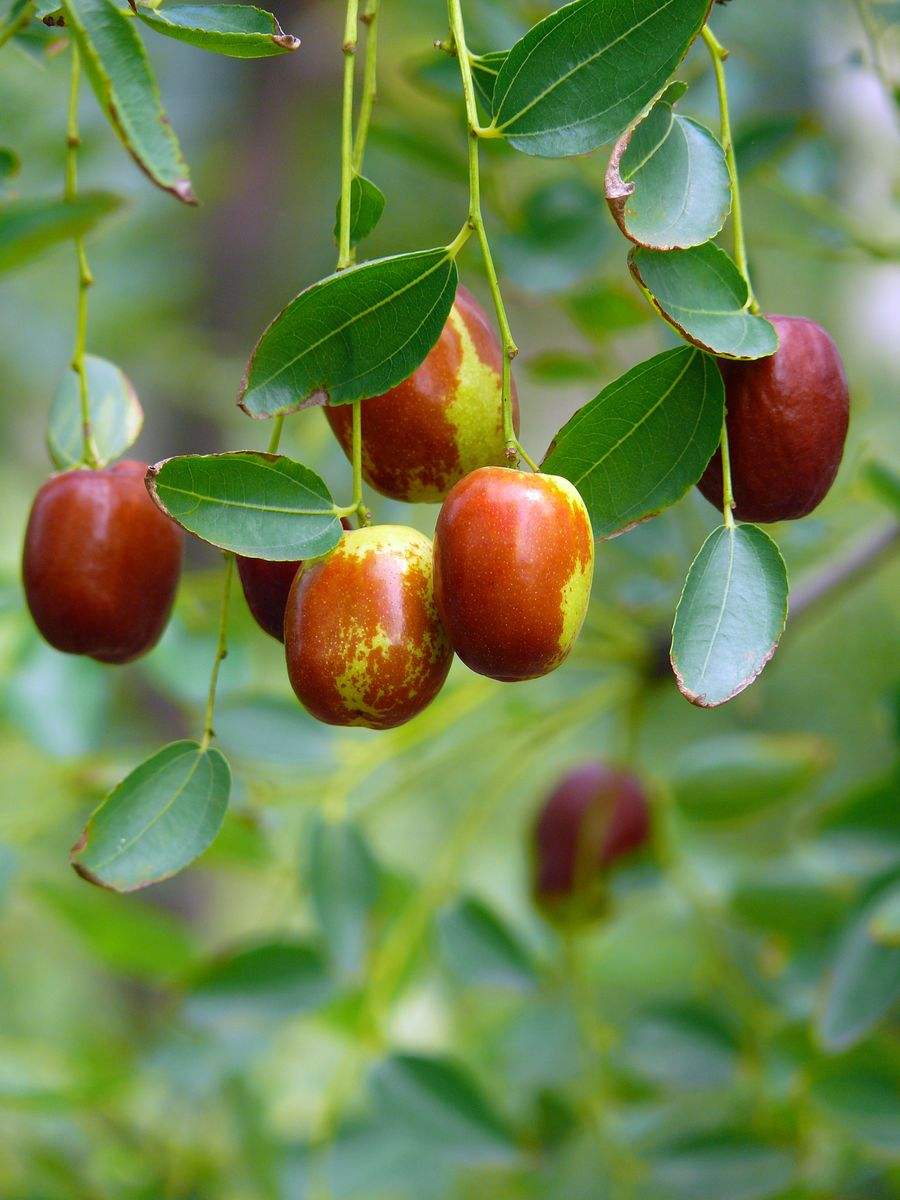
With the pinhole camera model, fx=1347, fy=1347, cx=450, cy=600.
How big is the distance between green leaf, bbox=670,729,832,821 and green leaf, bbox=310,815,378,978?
276 millimetres

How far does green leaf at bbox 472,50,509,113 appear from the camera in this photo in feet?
1.81

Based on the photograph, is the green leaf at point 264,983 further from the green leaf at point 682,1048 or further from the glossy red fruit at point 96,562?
the glossy red fruit at point 96,562

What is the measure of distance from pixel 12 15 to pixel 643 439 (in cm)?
31

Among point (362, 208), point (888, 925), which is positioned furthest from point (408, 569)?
point (888, 925)

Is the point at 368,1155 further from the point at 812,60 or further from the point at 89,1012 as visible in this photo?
the point at 812,60

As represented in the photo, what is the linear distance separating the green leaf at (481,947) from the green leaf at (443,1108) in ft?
0.23

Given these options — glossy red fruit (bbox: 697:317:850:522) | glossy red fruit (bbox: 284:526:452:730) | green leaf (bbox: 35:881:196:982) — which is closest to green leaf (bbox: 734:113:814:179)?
glossy red fruit (bbox: 697:317:850:522)

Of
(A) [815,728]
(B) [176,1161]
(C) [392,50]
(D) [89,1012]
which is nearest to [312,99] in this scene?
(C) [392,50]

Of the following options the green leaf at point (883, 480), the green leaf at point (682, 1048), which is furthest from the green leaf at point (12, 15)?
the green leaf at point (682, 1048)

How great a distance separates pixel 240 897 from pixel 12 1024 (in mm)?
561

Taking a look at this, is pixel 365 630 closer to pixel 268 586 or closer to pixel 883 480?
pixel 268 586

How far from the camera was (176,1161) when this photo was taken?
3.60ft

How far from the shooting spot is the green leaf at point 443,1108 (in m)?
0.95

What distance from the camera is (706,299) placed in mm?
490
